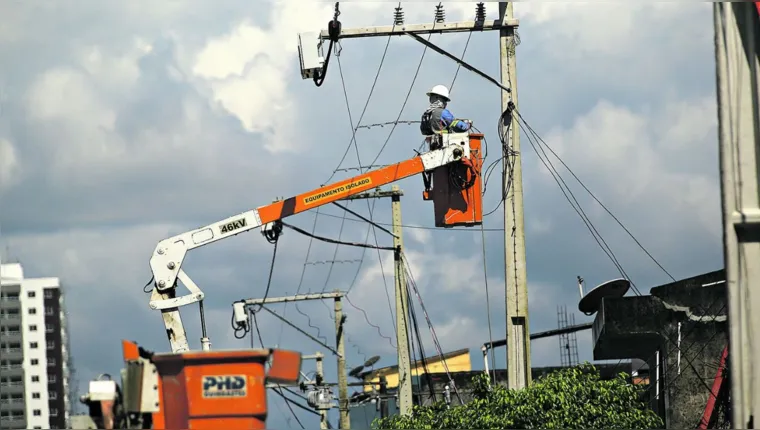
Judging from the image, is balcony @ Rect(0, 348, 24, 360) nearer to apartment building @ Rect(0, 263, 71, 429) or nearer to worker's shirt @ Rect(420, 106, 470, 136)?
apartment building @ Rect(0, 263, 71, 429)

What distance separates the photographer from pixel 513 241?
2580 centimetres

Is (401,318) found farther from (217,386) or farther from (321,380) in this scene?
(217,386)

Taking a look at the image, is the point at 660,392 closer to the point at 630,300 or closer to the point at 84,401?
the point at 630,300

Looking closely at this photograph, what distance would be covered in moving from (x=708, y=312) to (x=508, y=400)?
16.7 feet

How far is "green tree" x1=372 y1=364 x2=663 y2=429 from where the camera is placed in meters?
25.2

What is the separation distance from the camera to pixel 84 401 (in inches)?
491

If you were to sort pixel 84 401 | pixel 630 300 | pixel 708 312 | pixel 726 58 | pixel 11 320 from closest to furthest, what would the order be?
pixel 726 58, pixel 84 401, pixel 11 320, pixel 708 312, pixel 630 300

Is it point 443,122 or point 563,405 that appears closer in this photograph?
point 443,122

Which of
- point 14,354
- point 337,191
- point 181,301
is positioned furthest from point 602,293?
point 14,354

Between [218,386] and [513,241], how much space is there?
1447 cm

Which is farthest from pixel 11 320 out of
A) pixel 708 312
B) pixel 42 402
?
pixel 708 312

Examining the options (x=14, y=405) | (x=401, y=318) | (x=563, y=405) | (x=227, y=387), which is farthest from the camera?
(x=401, y=318)

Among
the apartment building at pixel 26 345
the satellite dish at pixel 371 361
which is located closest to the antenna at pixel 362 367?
the satellite dish at pixel 371 361

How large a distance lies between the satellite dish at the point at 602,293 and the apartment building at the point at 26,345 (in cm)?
1175
